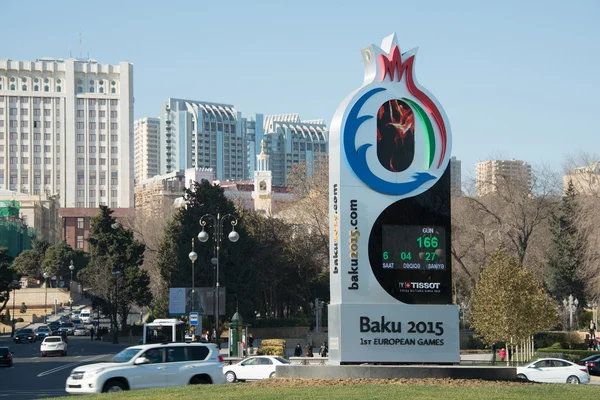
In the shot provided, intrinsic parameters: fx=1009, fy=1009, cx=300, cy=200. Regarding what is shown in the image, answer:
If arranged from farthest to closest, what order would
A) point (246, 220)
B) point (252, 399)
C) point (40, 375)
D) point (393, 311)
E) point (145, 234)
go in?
point (145, 234) → point (246, 220) → point (40, 375) → point (393, 311) → point (252, 399)

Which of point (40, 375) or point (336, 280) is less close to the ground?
point (336, 280)

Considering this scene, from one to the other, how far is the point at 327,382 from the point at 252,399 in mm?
2915

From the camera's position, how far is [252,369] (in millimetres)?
36250

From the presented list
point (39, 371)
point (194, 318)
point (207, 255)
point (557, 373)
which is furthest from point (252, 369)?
point (207, 255)

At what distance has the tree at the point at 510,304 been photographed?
1826 inches

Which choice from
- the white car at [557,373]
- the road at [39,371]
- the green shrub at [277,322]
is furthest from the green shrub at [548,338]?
the road at [39,371]

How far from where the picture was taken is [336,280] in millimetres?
24031

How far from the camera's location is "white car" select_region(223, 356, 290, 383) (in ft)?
118

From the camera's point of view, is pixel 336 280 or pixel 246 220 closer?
pixel 336 280

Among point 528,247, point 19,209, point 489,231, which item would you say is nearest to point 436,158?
point 489,231

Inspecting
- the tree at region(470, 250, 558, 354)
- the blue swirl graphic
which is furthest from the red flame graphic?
the tree at region(470, 250, 558, 354)

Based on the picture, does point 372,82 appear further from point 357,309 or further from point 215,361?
point 215,361

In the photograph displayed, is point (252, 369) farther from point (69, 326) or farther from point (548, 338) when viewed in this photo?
point (69, 326)

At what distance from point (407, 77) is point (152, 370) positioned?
10108 millimetres
